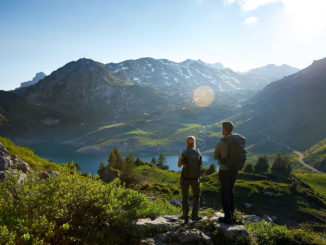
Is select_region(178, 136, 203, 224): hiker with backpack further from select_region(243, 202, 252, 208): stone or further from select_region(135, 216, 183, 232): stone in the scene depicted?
select_region(243, 202, 252, 208): stone

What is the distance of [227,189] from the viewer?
8.74m

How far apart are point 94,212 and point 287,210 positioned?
65487 millimetres

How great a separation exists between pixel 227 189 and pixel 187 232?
2.61 m

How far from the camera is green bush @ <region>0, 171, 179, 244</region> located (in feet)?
17.2

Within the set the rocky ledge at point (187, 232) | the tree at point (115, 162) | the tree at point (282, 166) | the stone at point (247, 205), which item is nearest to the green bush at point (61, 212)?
the rocky ledge at point (187, 232)

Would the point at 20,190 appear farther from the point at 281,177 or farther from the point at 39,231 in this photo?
the point at 281,177

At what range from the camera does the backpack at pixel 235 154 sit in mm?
8578

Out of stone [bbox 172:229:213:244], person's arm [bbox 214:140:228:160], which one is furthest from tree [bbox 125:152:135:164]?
stone [bbox 172:229:213:244]

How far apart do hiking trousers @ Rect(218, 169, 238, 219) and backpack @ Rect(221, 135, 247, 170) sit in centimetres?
30

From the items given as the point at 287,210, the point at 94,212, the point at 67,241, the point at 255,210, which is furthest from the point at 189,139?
the point at 287,210

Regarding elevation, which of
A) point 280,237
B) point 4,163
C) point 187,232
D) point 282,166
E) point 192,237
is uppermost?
point 4,163

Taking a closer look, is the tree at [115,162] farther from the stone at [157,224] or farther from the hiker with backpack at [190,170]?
the stone at [157,224]

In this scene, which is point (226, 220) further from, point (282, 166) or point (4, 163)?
point (282, 166)

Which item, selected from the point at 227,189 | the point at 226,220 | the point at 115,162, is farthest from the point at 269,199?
the point at 227,189
